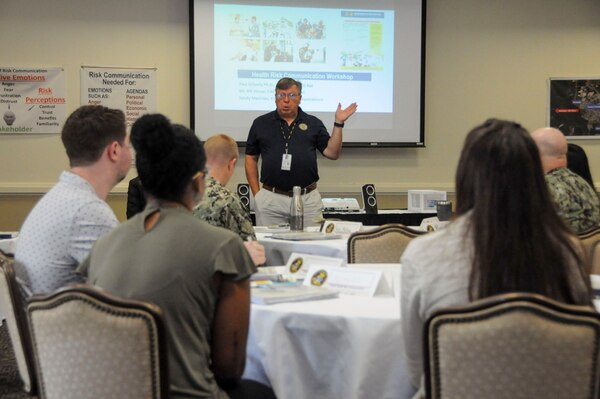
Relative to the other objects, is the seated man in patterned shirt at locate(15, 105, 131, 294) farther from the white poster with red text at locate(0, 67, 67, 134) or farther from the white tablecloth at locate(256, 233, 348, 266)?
the white poster with red text at locate(0, 67, 67, 134)

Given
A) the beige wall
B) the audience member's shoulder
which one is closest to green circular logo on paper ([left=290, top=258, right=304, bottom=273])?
the audience member's shoulder

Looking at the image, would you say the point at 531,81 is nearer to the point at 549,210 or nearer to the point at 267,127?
the point at 267,127

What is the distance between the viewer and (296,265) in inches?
111

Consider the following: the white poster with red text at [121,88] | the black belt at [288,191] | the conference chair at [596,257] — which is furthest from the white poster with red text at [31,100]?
the conference chair at [596,257]

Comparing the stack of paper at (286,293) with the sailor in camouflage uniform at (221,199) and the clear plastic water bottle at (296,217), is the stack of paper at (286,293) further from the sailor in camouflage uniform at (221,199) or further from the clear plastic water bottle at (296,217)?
the clear plastic water bottle at (296,217)

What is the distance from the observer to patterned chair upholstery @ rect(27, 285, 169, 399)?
163 cm

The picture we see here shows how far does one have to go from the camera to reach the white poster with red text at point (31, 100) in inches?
271

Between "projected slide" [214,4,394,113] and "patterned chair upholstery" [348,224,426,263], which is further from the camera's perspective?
"projected slide" [214,4,394,113]

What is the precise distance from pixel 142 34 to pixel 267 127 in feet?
6.26

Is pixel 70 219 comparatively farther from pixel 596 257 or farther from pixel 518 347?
pixel 596 257

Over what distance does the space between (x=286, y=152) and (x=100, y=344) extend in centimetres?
417

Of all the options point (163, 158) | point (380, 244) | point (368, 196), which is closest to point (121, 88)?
point (368, 196)

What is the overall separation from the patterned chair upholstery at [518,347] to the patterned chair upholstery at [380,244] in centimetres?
163

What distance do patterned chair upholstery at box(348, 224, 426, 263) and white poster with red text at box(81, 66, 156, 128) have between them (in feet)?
13.6
